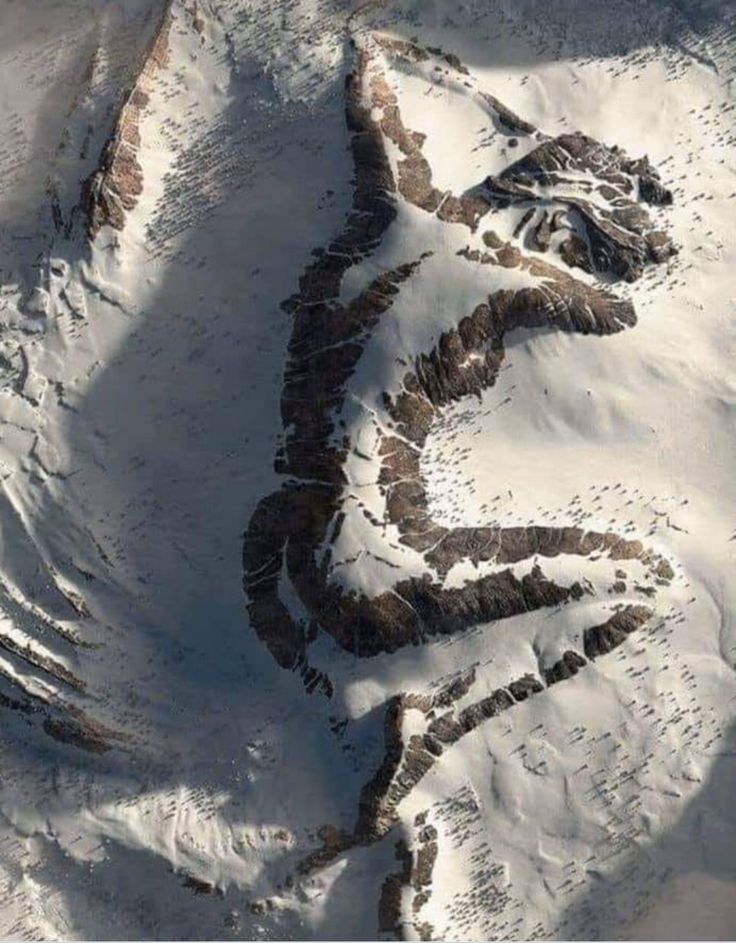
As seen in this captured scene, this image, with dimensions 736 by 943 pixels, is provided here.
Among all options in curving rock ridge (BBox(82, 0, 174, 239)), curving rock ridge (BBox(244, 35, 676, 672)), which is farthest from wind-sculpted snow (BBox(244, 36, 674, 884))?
curving rock ridge (BBox(82, 0, 174, 239))

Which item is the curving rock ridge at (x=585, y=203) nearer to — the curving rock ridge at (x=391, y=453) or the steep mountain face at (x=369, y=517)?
the steep mountain face at (x=369, y=517)

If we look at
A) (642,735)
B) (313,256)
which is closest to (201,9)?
(313,256)

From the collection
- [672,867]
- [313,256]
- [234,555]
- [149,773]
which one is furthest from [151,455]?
[672,867]

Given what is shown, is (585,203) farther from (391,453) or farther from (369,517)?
(369,517)

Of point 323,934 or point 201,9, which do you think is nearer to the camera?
point 323,934

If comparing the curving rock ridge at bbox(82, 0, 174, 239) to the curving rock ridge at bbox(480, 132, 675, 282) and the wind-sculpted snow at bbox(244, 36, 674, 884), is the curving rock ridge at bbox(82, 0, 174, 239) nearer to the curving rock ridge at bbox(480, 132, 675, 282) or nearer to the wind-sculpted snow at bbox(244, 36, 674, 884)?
the wind-sculpted snow at bbox(244, 36, 674, 884)

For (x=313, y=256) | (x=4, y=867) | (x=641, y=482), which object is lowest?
(x=4, y=867)

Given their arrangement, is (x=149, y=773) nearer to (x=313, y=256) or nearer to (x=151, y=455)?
(x=151, y=455)

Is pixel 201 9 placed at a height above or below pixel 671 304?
above
